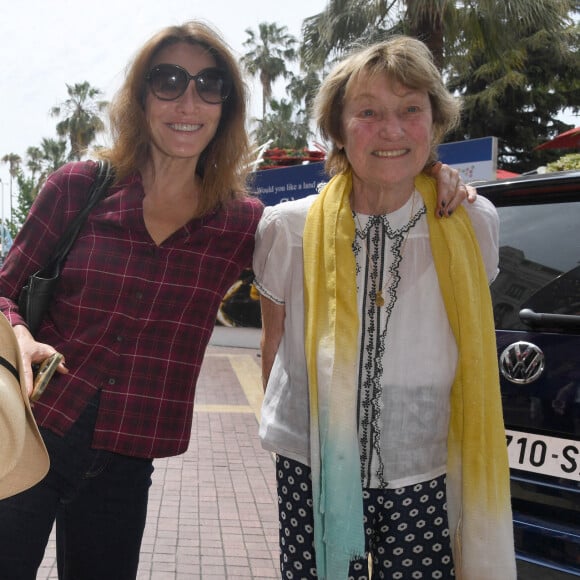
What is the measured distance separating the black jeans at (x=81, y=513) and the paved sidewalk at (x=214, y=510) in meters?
1.62

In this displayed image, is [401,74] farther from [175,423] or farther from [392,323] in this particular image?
[175,423]

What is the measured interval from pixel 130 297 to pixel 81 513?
0.60m

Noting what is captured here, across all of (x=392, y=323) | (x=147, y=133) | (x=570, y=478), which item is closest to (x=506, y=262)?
(x=570, y=478)

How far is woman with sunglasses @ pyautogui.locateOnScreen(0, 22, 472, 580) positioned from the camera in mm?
1919

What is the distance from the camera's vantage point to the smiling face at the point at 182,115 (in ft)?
6.93

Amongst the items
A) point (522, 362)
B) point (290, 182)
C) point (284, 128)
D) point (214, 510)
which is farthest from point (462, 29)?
point (284, 128)

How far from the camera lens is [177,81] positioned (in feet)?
6.93

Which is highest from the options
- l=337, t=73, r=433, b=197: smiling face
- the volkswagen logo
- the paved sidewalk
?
l=337, t=73, r=433, b=197: smiling face

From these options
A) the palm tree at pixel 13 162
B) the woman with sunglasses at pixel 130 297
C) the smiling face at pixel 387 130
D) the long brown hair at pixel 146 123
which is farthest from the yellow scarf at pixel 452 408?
the palm tree at pixel 13 162

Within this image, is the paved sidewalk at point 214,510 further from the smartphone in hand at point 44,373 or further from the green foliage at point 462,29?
the green foliage at point 462,29

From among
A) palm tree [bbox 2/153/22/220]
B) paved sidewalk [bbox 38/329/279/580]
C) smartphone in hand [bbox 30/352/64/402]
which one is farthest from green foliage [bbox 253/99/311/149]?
palm tree [bbox 2/153/22/220]

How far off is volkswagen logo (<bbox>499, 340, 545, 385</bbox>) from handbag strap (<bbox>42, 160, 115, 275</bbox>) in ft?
4.63

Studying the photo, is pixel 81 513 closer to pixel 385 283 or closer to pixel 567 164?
pixel 385 283

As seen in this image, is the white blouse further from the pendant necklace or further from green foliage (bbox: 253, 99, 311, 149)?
green foliage (bbox: 253, 99, 311, 149)
